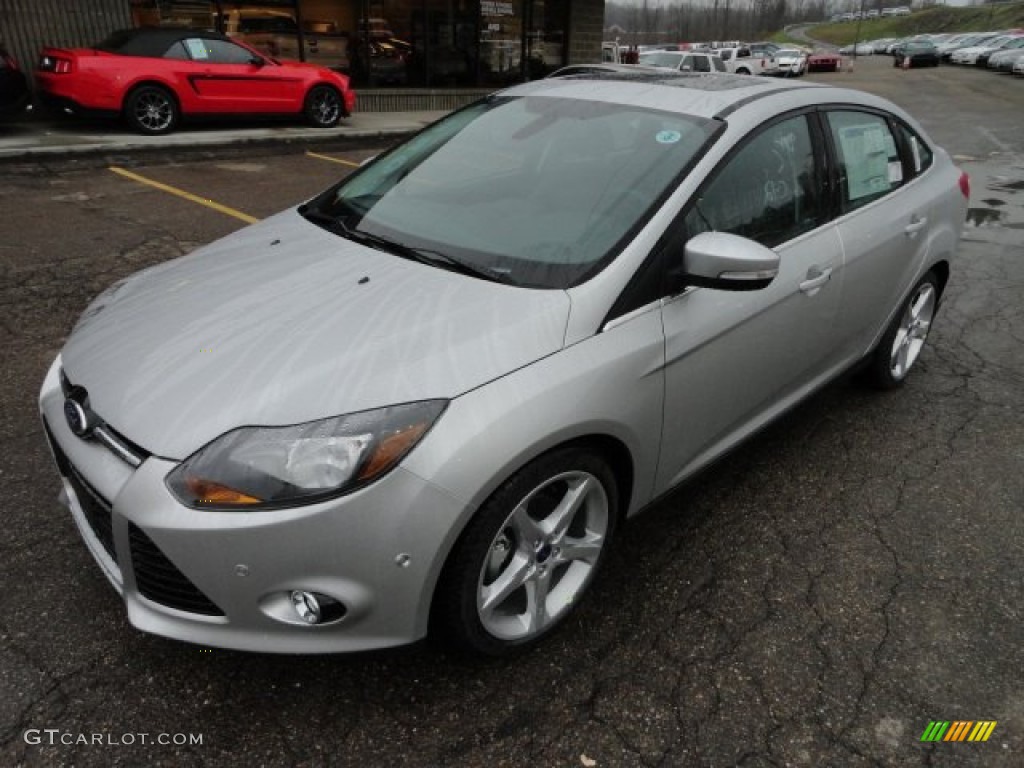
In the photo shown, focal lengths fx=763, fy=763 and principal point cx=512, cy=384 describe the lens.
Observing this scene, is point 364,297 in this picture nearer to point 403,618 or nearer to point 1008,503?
point 403,618

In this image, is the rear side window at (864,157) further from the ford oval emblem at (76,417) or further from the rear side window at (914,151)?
the ford oval emblem at (76,417)

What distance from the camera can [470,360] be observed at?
6.44ft

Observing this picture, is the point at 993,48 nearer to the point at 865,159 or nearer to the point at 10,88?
the point at 10,88

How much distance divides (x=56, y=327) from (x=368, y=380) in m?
3.33

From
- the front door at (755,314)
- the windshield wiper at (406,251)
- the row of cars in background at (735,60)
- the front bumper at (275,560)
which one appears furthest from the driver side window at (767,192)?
the row of cars in background at (735,60)

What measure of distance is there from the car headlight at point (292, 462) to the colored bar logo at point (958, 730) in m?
1.60

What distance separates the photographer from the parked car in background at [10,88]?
9438 mm

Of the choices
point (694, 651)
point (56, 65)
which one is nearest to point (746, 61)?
point (56, 65)

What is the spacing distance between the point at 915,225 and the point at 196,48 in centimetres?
1024

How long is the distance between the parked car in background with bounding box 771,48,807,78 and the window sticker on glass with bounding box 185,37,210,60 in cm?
3215

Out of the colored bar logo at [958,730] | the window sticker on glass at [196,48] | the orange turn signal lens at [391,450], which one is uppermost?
the window sticker on glass at [196,48]

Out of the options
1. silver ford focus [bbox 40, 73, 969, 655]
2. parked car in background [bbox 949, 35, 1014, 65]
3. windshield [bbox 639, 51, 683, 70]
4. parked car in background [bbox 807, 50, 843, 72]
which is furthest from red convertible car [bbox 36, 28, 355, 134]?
parked car in background [bbox 949, 35, 1014, 65]

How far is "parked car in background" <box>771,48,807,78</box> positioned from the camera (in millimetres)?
37059

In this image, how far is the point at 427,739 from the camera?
200 centimetres
